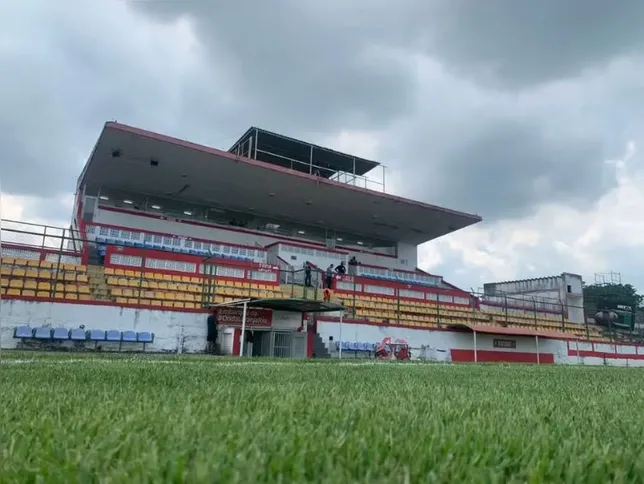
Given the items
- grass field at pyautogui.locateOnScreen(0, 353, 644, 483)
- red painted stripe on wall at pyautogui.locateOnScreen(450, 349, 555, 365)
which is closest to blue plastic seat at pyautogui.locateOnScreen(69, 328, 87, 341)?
grass field at pyautogui.locateOnScreen(0, 353, 644, 483)

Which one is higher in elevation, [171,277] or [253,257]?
[253,257]

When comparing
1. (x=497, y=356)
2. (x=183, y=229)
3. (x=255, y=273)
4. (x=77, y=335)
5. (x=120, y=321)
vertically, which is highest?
(x=183, y=229)

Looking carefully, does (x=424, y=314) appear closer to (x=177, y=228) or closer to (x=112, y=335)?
(x=112, y=335)

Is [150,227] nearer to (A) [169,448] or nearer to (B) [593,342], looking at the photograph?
(B) [593,342]

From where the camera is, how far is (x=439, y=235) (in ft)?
117

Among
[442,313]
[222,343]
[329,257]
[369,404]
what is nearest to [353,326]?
[222,343]

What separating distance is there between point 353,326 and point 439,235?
1938 centimetres

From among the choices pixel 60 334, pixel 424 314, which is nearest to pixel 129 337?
pixel 60 334

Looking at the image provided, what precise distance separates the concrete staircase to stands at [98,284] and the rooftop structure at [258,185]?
7017mm

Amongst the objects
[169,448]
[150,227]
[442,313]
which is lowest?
[169,448]

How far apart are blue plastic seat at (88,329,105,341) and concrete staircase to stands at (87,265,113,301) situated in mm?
1380

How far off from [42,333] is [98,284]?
11.0ft

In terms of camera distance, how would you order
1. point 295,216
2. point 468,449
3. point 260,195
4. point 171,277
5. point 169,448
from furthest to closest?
point 295,216, point 260,195, point 171,277, point 468,449, point 169,448

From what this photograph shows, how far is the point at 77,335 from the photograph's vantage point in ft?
45.0
